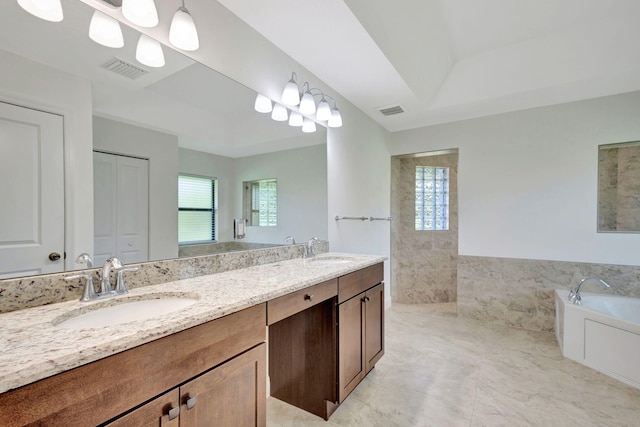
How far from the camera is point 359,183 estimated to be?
3.09 m

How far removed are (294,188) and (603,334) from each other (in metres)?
2.59

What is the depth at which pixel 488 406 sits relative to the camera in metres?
1.77

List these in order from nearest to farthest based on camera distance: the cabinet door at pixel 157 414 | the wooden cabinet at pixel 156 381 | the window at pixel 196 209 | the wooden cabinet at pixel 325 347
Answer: the wooden cabinet at pixel 156 381, the cabinet door at pixel 157 414, the window at pixel 196 209, the wooden cabinet at pixel 325 347

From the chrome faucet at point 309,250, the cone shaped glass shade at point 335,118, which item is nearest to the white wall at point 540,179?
the cone shaped glass shade at point 335,118

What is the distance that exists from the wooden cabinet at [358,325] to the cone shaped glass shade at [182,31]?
1452 millimetres

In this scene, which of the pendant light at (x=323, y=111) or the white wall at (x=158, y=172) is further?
the pendant light at (x=323, y=111)

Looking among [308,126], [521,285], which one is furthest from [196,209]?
[521,285]

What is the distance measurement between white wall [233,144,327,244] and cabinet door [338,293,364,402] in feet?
2.28

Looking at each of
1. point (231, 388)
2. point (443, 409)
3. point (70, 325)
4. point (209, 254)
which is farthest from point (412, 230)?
point (70, 325)

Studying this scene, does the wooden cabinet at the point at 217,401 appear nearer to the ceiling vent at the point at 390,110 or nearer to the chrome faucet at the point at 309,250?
the chrome faucet at the point at 309,250

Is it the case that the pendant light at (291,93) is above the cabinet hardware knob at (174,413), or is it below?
above

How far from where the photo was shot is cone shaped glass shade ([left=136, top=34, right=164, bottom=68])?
1255 millimetres

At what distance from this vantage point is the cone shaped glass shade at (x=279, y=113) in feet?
6.68

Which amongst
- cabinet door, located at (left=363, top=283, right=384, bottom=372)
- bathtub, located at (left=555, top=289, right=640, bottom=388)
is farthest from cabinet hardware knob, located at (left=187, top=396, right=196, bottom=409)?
bathtub, located at (left=555, top=289, right=640, bottom=388)
